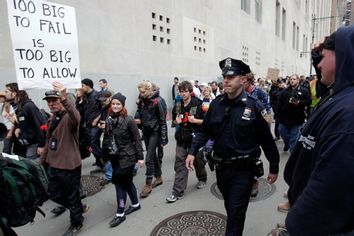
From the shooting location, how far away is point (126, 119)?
379 cm

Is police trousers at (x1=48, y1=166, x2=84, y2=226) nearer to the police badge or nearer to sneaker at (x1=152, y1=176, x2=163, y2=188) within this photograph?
sneaker at (x1=152, y1=176, x2=163, y2=188)

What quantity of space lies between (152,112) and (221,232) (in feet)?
7.19

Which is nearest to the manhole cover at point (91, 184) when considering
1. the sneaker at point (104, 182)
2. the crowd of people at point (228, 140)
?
the sneaker at point (104, 182)

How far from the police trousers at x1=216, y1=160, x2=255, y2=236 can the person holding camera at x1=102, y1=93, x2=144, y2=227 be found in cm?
140

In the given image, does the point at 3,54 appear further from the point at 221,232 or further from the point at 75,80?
the point at 221,232

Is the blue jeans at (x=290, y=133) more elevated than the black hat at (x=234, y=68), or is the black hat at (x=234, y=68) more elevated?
the black hat at (x=234, y=68)

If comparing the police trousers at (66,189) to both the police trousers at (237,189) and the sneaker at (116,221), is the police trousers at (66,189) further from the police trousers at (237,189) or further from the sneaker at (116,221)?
the police trousers at (237,189)

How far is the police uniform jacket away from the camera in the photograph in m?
2.72

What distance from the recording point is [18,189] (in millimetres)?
1747

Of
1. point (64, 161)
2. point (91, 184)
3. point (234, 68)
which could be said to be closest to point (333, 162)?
point (234, 68)

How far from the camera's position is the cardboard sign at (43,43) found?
9.80ft

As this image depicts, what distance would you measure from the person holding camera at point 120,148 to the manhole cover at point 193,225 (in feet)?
2.06

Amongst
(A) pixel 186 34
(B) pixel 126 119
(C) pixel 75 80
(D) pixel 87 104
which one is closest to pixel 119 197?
(B) pixel 126 119

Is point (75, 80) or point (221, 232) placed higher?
point (75, 80)
